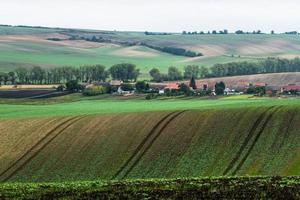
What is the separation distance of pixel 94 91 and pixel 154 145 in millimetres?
72481

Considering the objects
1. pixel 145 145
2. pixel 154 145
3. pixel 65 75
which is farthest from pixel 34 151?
pixel 65 75

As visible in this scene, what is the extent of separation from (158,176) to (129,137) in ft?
41.8

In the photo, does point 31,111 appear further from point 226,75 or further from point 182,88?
point 226,75

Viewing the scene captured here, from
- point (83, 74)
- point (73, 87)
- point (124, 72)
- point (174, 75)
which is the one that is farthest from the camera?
point (174, 75)

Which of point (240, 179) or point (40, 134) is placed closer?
point (240, 179)

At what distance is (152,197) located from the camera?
151 ft

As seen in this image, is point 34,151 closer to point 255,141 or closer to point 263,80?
point 255,141

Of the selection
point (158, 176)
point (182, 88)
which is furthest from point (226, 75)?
point (158, 176)

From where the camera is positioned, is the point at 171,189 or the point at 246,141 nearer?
the point at 171,189

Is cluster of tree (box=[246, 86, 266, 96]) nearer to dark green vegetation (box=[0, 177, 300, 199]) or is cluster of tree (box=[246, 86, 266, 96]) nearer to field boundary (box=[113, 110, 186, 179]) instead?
field boundary (box=[113, 110, 186, 179])

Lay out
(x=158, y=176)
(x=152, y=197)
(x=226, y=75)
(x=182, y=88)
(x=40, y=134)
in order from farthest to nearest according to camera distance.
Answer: (x=226, y=75), (x=182, y=88), (x=40, y=134), (x=158, y=176), (x=152, y=197)

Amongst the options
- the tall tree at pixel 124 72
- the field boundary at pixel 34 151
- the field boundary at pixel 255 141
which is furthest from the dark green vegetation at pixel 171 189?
the tall tree at pixel 124 72

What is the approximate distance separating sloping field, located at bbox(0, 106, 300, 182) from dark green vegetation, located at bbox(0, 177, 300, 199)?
8438 millimetres

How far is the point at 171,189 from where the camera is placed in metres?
49.2
